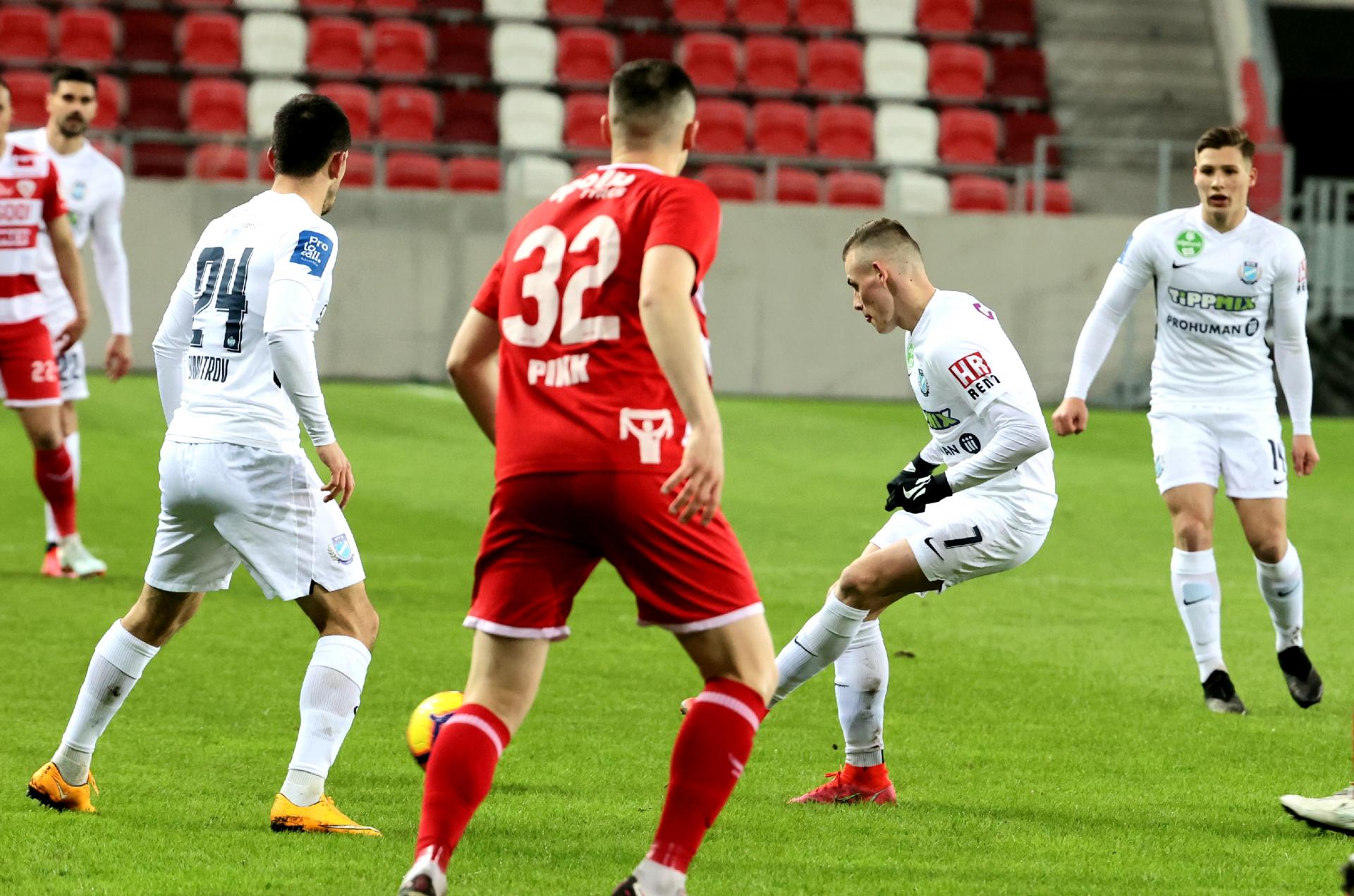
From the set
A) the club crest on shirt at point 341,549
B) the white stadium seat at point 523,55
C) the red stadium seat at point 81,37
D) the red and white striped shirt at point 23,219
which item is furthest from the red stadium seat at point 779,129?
the club crest on shirt at point 341,549

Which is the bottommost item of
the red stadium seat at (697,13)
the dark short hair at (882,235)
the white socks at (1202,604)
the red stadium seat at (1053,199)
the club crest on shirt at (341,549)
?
the white socks at (1202,604)

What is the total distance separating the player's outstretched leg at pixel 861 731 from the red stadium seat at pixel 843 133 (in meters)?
15.9

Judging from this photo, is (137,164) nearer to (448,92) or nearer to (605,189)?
(448,92)

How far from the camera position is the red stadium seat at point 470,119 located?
2084cm

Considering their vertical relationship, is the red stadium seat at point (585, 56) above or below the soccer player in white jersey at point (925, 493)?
above

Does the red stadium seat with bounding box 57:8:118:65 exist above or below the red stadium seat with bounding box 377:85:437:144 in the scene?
above

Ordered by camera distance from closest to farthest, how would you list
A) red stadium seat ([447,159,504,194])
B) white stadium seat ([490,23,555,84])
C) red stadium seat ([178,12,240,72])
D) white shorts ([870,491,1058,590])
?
white shorts ([870,491,1058,590]) → red stadium seat ([447,159,504,194]) → red stadium seat ([178,12,240,72]) → white stadium seat ([490,23,555,84])

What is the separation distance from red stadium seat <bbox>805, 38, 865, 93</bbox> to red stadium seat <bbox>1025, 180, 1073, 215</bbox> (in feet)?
9.54

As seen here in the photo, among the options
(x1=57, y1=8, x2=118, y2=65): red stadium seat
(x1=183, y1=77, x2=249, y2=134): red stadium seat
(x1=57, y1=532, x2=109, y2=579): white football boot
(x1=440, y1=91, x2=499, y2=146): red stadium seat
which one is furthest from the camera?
(x1=440, y1=91, x2=499, y2=146): red stadium seat

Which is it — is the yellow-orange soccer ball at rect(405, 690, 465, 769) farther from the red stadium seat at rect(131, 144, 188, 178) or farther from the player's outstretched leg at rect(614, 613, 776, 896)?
the red stadium seat at rect(131, 144, 188, 178)

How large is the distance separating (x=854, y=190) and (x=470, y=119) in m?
4.67

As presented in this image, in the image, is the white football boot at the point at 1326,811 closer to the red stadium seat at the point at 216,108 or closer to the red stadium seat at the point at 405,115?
the red stadium seat at the point at 405,115

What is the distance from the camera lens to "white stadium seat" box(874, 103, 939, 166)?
20844mm

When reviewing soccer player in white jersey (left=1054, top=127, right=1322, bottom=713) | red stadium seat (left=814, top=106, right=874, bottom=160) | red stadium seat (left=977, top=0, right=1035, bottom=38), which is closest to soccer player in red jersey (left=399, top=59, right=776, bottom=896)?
soccer player in white jersey (left=1054, top=127, right=1322, bottom=713)
